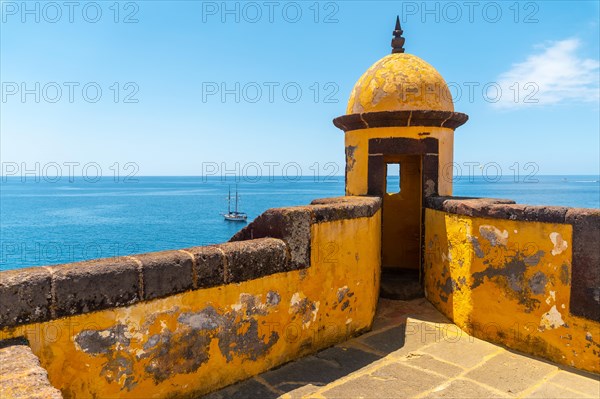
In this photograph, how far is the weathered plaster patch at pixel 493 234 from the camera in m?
4.75

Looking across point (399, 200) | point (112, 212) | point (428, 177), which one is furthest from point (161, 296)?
point (112, 212)

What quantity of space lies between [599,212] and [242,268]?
3.51 metres

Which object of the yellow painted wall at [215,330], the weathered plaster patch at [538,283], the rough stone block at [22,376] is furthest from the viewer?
the weathered plaster patch at [538,283]

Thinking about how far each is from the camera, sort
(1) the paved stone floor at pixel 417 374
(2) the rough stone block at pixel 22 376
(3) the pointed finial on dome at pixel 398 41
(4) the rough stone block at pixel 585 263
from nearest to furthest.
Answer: (2) the rough stone block at pixel 22 376 < (1) the paved stone floor at pixel 417 374 < (4) the rough stone block at pixel 585 263 < (3) the pointed finial on dome at pixel 398 41

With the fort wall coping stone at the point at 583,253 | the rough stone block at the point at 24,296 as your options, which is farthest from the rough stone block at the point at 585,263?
the rough stone block at the point at 24,296

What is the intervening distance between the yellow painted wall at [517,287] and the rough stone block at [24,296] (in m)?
4.48

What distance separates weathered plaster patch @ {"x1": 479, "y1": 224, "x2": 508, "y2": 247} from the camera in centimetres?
475

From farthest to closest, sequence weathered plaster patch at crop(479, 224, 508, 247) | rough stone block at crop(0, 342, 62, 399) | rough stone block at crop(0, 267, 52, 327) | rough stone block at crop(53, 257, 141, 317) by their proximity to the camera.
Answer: weathered plaster patch at crop(479, 224, 508, 247), rough stone block at crop(53, 257, 141, 317), rough stone block at crop(0, 267, 52, 327), rough stone block at crop(0, 342, 62, 399)

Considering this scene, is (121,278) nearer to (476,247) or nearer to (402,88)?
(476,247)

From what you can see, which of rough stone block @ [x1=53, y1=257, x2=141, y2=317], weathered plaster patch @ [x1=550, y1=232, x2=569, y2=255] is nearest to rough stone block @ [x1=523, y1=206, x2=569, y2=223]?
weathered plaster patch @ [x1=550, y1=232, x2=569, y2=255]

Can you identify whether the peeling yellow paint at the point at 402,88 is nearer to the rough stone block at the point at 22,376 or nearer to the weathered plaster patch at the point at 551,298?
the weathered plaster patch at the point at 551,298

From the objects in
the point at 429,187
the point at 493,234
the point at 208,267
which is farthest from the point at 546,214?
the point at 208,267

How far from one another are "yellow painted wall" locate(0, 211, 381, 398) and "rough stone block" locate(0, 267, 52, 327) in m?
0.07

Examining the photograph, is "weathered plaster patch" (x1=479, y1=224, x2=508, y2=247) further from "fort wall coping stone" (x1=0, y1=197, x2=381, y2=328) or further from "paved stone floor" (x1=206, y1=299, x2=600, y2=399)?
"fort wall coping stone" (x1=0, y1=197, x2=381, y2=328)
